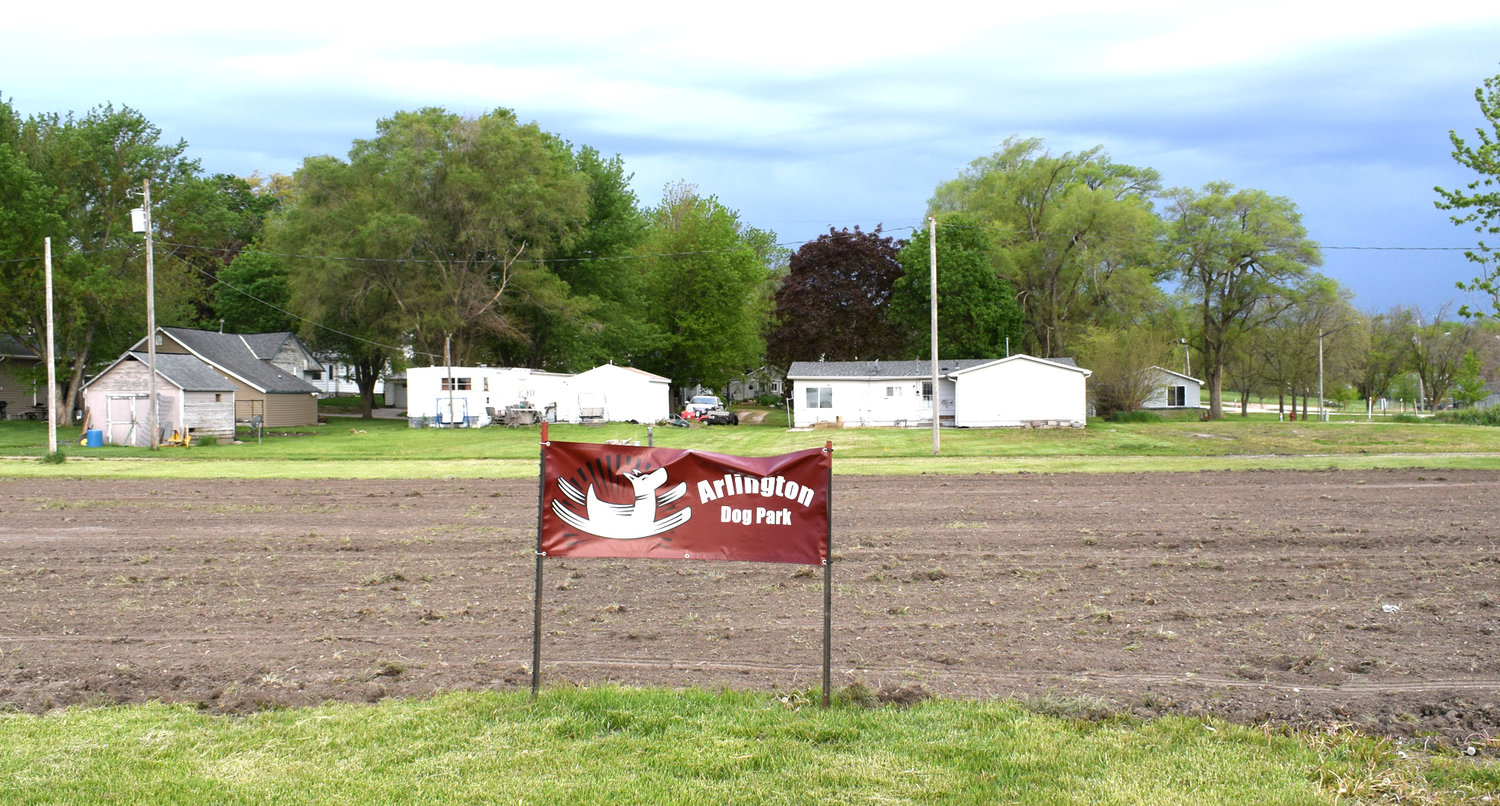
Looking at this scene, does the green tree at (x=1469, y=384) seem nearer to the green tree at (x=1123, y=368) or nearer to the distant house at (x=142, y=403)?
the green tree at (x=1123, y=368)

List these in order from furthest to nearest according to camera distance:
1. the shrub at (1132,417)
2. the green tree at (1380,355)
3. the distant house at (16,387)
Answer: the green tree at (1380,355) → the distant house at (16,387) → the shrub at (1132,417)

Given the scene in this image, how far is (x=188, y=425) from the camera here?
3972 cm

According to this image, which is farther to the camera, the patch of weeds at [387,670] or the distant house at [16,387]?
the distant house at [16,387]

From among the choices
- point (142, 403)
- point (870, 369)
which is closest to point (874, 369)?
point (870, 369)

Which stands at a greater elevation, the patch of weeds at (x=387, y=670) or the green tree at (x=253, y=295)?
the green tree at (x=253, y=295)

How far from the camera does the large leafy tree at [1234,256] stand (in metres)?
57.6

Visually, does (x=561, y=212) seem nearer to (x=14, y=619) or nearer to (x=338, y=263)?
(x=338, y=263)

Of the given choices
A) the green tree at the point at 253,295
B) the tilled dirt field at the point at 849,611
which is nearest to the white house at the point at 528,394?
the green tree at the point at 253,295

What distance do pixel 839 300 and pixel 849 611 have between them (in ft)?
176

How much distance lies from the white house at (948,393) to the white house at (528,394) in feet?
26.5

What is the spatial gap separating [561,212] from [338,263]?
454 inches

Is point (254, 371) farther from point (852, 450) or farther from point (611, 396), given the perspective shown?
point (852, 450)

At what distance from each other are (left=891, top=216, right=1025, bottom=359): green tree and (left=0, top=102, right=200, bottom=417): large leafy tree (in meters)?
37.4

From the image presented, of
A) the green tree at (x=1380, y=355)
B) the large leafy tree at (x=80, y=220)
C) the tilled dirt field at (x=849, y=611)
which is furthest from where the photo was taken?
the green tree at (x=1380, y=355)
